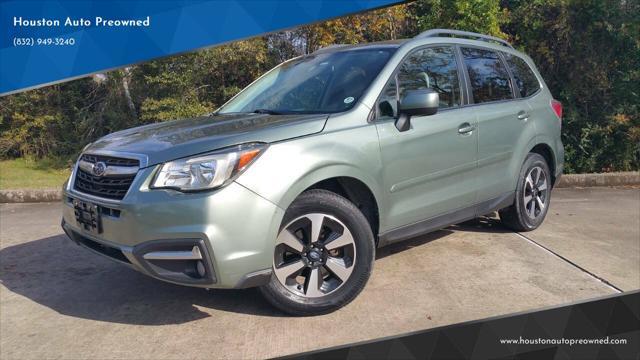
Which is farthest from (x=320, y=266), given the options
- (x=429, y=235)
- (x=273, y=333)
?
(x=429, y=235)

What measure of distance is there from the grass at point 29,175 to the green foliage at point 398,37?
297mm

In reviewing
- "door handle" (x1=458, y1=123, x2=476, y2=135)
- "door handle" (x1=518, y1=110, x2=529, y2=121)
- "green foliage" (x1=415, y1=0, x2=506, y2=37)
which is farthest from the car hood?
"green foliage" (x1=415, y1=0, x2=506, y2=37)

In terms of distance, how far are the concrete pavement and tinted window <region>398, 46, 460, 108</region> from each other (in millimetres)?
1358

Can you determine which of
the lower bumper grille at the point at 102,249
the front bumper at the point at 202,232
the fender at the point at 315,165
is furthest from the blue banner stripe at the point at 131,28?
the front bumper at the point at 202,232

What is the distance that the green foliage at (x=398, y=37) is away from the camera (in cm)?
788

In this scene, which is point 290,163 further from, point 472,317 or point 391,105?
point 472,317

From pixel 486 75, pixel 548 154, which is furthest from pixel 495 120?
pixel 548 154

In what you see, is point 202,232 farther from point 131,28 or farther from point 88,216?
point 131,28

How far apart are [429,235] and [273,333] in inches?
92.4

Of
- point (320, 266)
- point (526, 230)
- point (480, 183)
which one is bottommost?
point (526, 230)

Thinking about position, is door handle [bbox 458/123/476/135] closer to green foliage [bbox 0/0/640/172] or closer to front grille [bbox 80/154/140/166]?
front grille [bbox 80/154/140/166]

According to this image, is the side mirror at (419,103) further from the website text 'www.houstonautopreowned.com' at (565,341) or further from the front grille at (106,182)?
the website text 'www.houstonautopreowned.com' at (565,341)

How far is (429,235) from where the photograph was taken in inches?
188

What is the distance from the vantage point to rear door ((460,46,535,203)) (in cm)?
417
